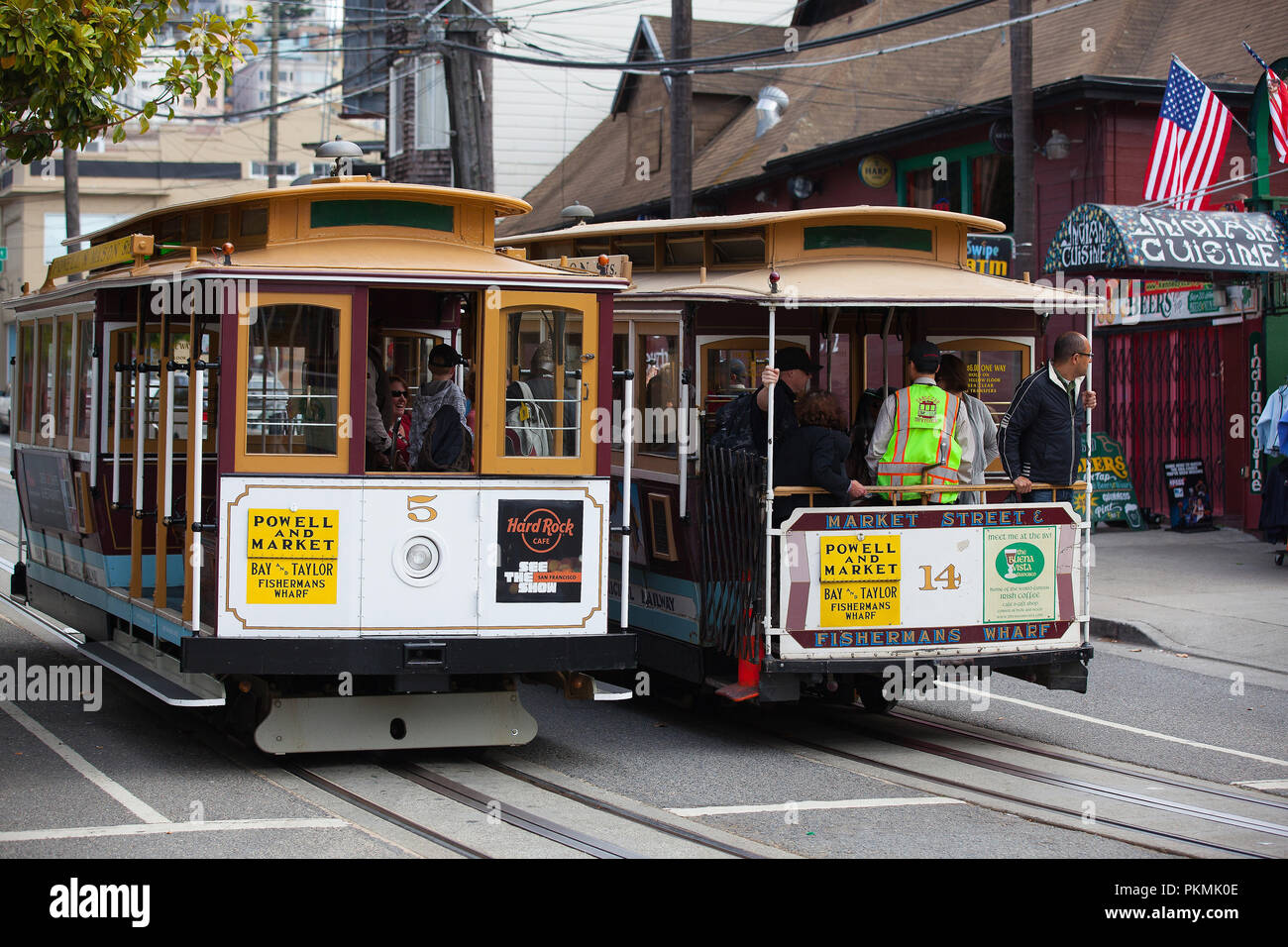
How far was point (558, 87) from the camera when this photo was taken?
3606 cm

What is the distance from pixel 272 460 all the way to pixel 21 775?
82.5 inches

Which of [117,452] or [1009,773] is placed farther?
[117,452]

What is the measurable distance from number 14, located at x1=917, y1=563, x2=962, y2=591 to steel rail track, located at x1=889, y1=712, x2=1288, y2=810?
104 cm

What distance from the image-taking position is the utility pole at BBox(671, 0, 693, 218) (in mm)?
19500

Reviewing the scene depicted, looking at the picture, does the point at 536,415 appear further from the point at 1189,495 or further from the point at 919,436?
the point at 1189,495

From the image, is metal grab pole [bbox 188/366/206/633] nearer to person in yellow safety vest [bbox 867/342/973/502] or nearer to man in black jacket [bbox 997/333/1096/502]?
person in yellow safety vest [bbox 867/342/973/502]

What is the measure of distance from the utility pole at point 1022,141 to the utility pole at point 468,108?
258 inches

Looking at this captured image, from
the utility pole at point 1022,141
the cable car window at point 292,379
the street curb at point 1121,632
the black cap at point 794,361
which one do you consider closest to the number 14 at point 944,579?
the black cap at point 794,361

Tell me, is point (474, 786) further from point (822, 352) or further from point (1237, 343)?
point (1237, 343)

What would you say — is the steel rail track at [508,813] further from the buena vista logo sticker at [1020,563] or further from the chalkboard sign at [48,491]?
the chalkboard sign at [48,491]

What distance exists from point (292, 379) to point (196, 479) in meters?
0.74

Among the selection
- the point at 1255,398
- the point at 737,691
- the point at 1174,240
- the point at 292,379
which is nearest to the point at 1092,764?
the point at 737,691

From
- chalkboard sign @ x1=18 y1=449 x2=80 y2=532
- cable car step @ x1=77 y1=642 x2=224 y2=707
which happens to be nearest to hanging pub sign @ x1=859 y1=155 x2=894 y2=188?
chalkboard sign @ x1=18 y1=449 x2=80 y2=532

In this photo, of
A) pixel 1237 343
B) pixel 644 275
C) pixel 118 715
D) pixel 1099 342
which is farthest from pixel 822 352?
pixel 1099 342
